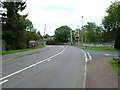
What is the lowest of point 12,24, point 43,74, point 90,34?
point 43,74

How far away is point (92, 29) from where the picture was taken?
92.2m

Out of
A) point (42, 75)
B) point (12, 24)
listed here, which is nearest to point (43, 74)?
point (42, 75)

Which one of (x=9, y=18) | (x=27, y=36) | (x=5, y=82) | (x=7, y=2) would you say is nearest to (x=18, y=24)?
(x=9, y=18)

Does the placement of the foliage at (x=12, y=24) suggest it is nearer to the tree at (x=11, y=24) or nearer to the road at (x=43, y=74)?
the tree at (x=11, y=24)

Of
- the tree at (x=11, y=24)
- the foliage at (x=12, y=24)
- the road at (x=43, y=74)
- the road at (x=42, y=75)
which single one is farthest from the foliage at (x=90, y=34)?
the road at (x=42, y=75)

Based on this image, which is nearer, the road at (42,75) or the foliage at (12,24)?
the road at (42,75)

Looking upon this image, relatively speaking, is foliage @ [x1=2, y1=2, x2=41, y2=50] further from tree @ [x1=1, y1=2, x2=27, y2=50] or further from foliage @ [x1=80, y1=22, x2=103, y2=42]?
foliage @ [x1=80, y1=22, x2=103, y2=42]

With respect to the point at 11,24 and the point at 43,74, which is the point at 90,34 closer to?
the point at 11,24

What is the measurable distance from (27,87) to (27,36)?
3886 centimetres

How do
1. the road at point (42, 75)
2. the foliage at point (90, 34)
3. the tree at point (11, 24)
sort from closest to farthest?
the road at point (42, 75) < the tree at point (11, 24) < the foliage at point (90, 34)

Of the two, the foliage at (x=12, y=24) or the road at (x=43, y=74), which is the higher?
the foliage at (x=12, y=24)

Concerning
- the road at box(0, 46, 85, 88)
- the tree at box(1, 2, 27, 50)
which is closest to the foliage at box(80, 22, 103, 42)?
the tree at box(1, 2, 27, 50)

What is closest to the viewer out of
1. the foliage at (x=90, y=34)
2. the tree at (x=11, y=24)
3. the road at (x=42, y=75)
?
the road at (x=42, y=75)

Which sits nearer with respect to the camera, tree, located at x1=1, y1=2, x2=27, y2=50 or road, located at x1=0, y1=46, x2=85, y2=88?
road, located at x1=0, y1=46, x2=85, y2=88
